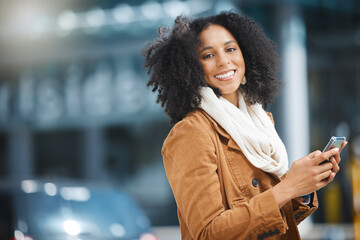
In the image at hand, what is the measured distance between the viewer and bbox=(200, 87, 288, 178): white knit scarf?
2.06m

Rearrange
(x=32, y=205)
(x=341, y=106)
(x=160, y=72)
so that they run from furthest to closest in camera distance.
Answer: (x=341, y=106) < (x=32, y=205) < (x=160, y=72)

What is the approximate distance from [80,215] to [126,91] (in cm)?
816

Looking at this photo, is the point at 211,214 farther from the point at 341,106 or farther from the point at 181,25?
the point at 341,106

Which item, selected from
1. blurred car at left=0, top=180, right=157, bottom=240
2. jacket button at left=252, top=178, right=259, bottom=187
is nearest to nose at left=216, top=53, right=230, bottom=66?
jacket button at left=252, top=178, right=259, bottom=187

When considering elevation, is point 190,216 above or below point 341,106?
below

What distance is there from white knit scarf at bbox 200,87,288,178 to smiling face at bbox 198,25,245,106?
0.07 metres

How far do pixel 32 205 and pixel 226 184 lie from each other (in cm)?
316

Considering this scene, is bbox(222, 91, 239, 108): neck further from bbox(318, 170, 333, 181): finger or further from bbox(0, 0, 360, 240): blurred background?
bbox(0, 0, 360, 240): blurred background

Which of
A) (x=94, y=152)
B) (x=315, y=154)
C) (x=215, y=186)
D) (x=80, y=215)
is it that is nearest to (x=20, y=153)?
(x=94, y=152)

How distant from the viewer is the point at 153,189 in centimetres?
1311

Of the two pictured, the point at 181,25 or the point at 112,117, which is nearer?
the point at 181,25

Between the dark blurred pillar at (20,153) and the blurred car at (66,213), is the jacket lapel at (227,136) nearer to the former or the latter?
the blurred car at (66,213)

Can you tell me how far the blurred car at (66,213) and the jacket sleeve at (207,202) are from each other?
2808mm

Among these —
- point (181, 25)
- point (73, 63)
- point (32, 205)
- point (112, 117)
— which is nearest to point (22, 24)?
point (73, 63)
